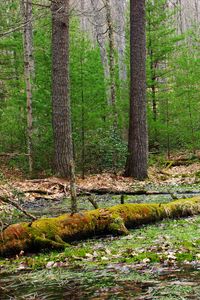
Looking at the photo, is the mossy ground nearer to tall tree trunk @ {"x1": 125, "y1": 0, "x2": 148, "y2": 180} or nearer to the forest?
the forest

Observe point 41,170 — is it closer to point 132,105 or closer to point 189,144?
point 132,105

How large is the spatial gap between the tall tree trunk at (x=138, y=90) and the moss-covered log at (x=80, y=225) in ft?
20.6

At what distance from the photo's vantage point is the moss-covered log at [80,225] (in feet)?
16.4

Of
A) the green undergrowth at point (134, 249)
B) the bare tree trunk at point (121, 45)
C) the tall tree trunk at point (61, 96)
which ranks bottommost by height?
the green undergrowth at point (134, 249)

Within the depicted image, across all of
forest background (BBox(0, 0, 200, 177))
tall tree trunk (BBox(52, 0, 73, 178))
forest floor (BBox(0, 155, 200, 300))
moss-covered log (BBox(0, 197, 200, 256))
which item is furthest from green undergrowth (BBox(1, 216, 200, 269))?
tall tree trunk (BBox(52, 0, 73, 178))

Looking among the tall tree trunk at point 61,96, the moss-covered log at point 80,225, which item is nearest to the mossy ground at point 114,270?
the moss-covered log at point 80,225

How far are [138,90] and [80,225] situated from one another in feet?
28.1

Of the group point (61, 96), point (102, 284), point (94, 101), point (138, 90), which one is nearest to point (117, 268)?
point (102, 284)

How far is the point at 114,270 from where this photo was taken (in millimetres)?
4020

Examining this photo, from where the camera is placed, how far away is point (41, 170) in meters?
13.7

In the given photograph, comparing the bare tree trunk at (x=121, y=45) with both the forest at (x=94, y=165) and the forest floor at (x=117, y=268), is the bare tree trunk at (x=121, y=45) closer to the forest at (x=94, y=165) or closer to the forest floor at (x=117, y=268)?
the forest at (x=94, y=165)

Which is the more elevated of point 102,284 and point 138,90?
point 138,90

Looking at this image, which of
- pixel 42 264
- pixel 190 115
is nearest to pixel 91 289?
pixel 42 264

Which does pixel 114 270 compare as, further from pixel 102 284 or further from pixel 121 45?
pixel 121 45
